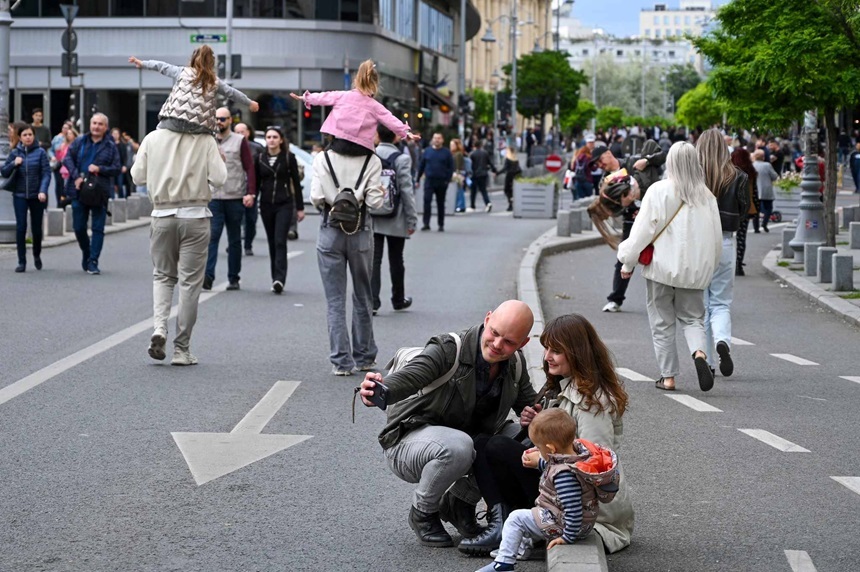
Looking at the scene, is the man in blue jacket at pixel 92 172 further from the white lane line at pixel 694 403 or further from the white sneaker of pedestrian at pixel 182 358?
the white lane line at pixel 694 403

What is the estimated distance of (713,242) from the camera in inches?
392

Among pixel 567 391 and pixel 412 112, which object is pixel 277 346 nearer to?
pixel 567 391

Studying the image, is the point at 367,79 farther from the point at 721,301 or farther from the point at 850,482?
the point at 850,482

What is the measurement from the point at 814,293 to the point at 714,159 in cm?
705

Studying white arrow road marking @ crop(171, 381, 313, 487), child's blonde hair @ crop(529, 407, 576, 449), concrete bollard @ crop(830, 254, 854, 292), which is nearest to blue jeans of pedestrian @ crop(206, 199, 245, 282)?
concrete bollard @ crop(830, 254, 854, 292)

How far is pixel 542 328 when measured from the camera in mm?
12633

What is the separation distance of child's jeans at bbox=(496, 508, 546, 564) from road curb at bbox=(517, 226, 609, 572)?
101mm

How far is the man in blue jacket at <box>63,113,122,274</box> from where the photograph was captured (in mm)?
16812

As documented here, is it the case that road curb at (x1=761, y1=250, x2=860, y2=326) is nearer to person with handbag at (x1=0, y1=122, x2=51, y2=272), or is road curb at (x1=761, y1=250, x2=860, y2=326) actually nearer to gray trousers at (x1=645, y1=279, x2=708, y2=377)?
gray trousers at (x1=645, y1=279, x2=708, y2=377)

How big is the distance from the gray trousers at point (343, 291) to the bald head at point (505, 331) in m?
4.57

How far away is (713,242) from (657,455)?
2.57 metres

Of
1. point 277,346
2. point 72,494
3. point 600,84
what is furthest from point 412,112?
point 600,84

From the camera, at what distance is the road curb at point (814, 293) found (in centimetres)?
1510

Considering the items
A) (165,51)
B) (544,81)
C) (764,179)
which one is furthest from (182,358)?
(544,81)
